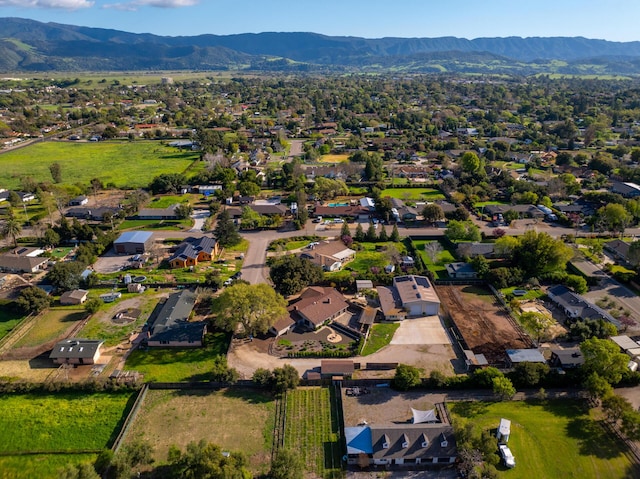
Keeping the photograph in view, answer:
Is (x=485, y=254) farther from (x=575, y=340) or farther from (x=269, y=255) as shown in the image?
(x=269, y=255)

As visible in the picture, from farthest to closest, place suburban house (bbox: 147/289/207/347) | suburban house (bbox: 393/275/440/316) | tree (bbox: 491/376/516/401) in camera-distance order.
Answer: suburban house (bbox: 393/275/440/316) < suburban house (bbox: 147/289/207/347) < tree (bbox: 491/376/516/401)

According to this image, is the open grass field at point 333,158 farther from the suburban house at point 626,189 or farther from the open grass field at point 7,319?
the open grass field at point 7,319

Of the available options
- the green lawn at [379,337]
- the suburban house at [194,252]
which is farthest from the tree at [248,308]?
the suburban house at [194,252]

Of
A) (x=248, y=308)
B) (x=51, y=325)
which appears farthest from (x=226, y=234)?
(x=51, y=325)

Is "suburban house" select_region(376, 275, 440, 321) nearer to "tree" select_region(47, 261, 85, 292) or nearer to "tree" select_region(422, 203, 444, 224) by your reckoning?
"tree" select_region(422, 203, 444, 224)

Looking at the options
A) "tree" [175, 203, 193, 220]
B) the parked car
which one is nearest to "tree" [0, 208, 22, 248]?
"tree" [175, 203, 193, 220]

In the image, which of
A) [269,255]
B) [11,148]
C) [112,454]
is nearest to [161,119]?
[11,148]
